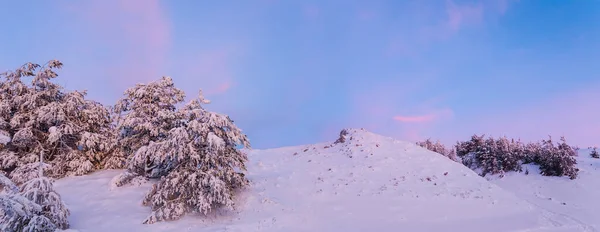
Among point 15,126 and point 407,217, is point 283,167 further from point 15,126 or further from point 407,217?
point 15,126

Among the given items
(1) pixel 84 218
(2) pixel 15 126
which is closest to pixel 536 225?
(1) pixel 84 218

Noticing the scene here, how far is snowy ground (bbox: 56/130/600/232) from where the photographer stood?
1420 centimetres

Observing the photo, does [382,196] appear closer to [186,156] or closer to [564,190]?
[186,156]

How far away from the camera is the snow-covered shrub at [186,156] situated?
14172 mm

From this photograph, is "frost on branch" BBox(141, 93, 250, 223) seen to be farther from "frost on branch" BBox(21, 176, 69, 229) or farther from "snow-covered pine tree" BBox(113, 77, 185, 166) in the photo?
"frost on branch" BBox(21, 176, 69, 229)

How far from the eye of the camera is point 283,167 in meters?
23.8

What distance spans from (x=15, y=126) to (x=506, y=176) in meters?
28.8

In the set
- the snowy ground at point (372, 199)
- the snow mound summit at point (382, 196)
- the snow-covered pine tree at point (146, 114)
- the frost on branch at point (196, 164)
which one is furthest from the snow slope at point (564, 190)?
A: the snow-covered pine tree at point (146, 114)

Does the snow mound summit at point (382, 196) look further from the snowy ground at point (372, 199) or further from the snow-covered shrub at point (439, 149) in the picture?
the snow-covered shrub at point (439, 149)

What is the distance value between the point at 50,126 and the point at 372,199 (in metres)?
16.5

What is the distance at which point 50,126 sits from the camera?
19156 mm

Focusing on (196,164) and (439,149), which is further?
(439,149)

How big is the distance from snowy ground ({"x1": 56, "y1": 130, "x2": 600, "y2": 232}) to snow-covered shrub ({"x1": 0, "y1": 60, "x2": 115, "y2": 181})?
128 cm

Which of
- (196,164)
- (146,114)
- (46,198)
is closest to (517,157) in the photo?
(196,164)
